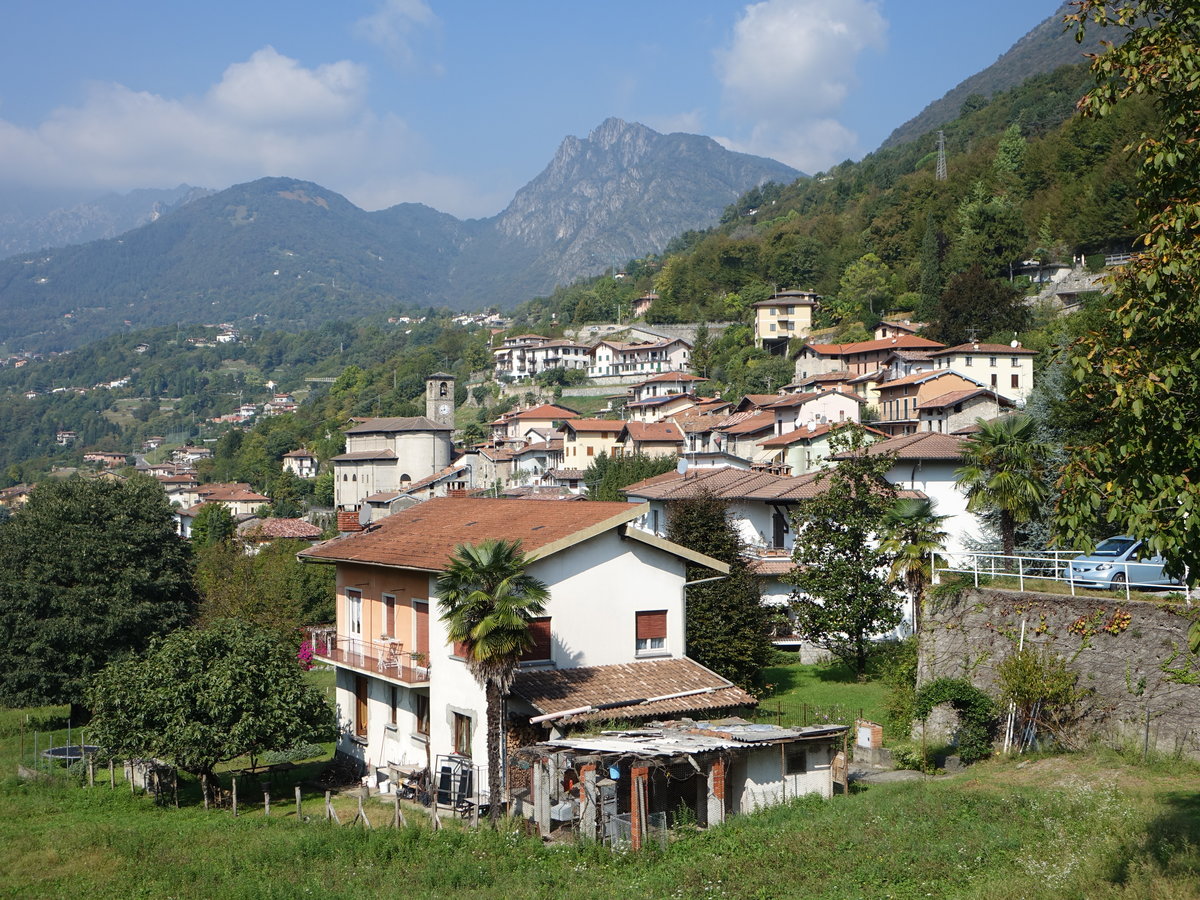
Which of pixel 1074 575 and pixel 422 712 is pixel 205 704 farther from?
pixel 1074 575

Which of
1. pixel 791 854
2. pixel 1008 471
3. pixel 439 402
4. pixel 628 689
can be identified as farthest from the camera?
pixel 439 402

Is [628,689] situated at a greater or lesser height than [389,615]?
→ lesser

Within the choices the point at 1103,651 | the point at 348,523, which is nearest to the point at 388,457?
the point at 348,523

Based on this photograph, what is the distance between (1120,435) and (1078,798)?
30.3ft

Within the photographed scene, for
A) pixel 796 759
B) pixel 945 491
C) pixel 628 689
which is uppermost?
pixel 945 491

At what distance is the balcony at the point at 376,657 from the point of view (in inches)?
917

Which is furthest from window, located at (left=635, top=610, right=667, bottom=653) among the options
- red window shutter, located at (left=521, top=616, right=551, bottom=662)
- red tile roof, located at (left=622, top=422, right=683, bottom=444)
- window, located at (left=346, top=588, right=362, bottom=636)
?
red tile roof, located at (left=622, top=422, right=683, bottom=444)

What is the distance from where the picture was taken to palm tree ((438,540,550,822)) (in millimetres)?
19047

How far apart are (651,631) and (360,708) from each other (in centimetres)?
810

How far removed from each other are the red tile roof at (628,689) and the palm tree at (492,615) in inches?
54.1

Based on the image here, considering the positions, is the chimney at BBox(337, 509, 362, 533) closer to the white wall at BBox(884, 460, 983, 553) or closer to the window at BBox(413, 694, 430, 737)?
the window at BBox(413, 694, 430, 737)

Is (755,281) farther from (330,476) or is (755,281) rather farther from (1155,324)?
(1155,324)

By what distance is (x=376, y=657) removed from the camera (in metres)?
25.5

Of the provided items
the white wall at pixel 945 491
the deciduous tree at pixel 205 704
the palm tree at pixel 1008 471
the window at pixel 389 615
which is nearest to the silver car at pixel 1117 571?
the palm tree at pixel 1008 471
